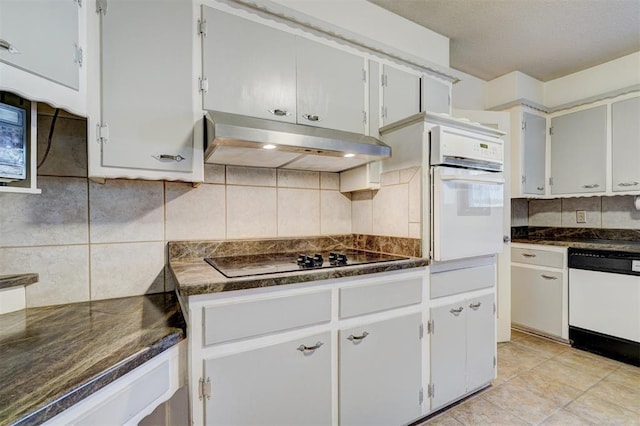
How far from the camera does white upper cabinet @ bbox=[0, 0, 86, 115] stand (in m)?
0.95

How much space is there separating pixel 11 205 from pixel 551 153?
13.9ft

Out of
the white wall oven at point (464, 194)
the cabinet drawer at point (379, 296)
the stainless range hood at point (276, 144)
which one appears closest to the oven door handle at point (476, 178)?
the white wall oven at point (464, 194)

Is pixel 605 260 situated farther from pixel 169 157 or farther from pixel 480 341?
pixel 169 157

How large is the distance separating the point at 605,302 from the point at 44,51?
3795 mm

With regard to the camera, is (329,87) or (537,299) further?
(537,299)

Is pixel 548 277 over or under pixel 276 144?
under

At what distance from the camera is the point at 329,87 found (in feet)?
5.89

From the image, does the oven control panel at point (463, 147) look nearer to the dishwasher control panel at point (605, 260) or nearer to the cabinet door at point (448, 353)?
the cabinet door at point (448, 353)

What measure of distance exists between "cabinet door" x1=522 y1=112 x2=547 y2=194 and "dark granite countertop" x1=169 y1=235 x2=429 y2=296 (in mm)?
1970

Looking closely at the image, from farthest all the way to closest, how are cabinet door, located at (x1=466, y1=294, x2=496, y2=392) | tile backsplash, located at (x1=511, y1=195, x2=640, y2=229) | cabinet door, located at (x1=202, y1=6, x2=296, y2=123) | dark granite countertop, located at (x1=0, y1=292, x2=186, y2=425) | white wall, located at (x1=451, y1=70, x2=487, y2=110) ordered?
1. white wall, located at (x1=451, y1=70, x2=487, y2=110)
2. tile backsplash, located at (x1=511, y1=195, x2=640, y2=229)
3. cabinet door, located at (x1=466, y1=294, x2=496, y2=392)
4. cabinet door, located at (x1=202, y1=6, x2=296, y2=123)
5. dark granite countertop, located at (x1=0, y1=292, x2=186, y2=425)

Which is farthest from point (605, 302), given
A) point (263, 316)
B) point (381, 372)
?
point (263, 316)

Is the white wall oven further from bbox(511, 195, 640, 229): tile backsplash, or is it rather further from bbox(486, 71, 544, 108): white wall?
bbox(511, 195, 640, 229): tile backsplash

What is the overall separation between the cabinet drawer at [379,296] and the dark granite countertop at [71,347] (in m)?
0.73

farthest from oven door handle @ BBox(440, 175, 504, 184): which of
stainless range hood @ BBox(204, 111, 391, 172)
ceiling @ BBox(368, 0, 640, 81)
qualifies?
ceiling @ BBox(368, 0, 640, 81)
